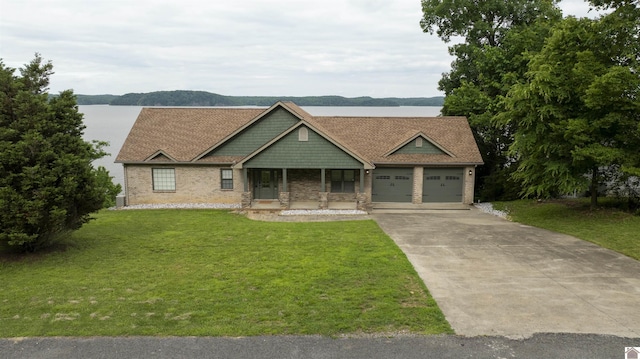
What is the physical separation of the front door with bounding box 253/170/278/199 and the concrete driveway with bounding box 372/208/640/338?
30.4ft

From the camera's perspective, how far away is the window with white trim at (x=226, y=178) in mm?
25547

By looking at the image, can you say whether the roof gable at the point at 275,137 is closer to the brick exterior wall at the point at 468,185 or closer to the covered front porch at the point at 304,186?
the brick exterior wall at the point at 468,185

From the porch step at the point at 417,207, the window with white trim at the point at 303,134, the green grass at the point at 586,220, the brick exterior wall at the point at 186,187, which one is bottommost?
the porch step at the point at 417,207

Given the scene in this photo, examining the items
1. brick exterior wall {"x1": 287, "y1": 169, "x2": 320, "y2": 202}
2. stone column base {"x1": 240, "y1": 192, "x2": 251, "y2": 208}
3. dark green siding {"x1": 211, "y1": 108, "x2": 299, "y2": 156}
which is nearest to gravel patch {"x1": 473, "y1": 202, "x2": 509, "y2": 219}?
brick exterior wall {"x1": 287, "y1": 169, "x2": 320, "y2": 202}

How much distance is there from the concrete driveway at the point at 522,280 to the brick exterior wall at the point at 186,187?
11124 mm

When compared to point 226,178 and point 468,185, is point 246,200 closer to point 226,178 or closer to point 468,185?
point 226,178

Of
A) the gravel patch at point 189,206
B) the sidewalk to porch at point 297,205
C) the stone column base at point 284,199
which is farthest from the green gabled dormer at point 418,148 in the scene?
the gravel patch at point 189,206

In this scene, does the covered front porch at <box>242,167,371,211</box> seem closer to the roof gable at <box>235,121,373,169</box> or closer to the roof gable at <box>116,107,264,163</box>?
the roof gable at <box>235,121,373,169</box>

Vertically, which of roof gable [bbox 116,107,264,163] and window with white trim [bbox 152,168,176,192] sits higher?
roof gable [bbox 116,107,264,163]

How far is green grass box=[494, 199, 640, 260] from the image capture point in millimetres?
16281

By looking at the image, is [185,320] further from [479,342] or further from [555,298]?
[555,298]

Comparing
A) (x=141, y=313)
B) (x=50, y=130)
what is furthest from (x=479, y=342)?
(x=50, y=130)

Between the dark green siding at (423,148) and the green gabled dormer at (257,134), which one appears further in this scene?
the dark green siding at (423,148)

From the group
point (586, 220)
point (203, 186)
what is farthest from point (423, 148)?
point (203, 186)
